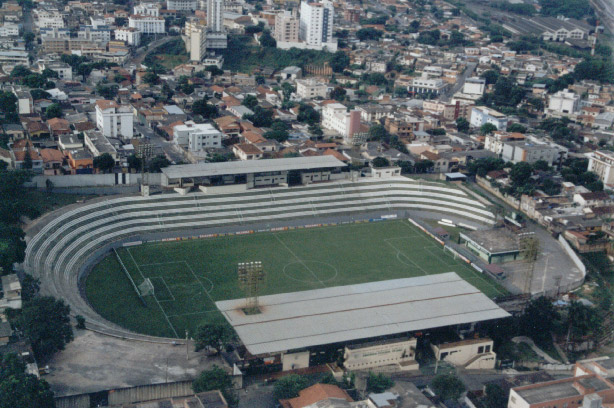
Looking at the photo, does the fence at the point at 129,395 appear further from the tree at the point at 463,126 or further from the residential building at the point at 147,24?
the residential building at the point at 147,24

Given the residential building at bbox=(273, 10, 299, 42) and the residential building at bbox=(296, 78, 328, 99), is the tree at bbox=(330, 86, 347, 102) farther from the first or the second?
the residential building at bbox=(273, 10, 299, 42)

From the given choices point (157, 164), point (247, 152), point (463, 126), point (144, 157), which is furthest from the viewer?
point (463, 126)

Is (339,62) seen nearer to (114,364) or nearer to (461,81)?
(461,81)

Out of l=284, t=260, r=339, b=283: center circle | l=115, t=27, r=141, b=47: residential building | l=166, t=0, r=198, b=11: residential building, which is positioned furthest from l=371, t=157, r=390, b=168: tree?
l=166, t=0, r=198, b=11: residential building

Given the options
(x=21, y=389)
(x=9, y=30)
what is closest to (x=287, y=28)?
(x=9, y=30)

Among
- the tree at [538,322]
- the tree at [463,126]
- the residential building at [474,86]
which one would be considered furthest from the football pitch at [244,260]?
the residential building at [474,86]

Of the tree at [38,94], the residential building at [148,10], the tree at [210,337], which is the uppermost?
the residential building at [148,10]
